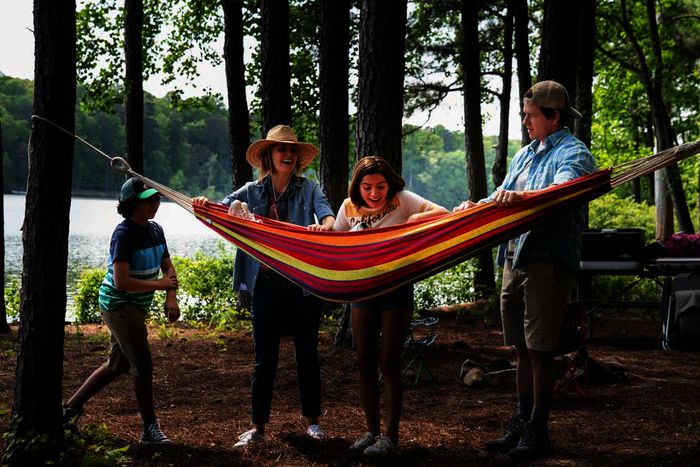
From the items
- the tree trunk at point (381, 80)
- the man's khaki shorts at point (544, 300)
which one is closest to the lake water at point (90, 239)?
the tree trunk at point (381, 80)

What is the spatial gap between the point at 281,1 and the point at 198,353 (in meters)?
3.27

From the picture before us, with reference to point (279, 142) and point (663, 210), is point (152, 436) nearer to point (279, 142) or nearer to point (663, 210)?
point (279, 142)

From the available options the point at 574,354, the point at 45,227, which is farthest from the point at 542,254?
the point at 574,354

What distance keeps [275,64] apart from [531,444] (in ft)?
16.5

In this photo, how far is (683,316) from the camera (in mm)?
5633

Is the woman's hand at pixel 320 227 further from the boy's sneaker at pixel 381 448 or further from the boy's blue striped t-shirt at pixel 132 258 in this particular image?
the boy's sneaker at pixel 381 448

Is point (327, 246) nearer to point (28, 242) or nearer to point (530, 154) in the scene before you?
point (530, 154)

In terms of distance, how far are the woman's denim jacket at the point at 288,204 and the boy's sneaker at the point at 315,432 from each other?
700 mm

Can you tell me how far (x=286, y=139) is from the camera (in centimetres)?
378

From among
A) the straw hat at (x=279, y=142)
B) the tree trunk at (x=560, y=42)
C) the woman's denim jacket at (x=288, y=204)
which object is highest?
the tree trunk at (x=560, y=42)

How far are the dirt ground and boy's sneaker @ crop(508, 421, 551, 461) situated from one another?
Answer: 0.17 feet

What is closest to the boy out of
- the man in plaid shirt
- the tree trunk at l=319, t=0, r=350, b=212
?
the man in plaid shirt

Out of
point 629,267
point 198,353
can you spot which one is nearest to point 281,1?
point 198,353

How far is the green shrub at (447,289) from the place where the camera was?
1073 cm
